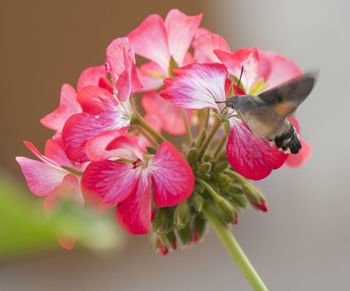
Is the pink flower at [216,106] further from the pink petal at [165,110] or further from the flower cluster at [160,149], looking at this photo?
the pink petal at [165,110]

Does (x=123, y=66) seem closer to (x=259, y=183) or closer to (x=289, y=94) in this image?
(x=289, y=94)

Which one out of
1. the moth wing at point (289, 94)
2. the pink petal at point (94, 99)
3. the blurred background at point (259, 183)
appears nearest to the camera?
the moth wing at point (289, 94)

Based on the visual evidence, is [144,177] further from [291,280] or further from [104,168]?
[291,280]

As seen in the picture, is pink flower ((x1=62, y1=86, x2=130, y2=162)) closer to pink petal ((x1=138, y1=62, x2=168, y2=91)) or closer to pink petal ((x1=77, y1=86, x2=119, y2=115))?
pink petal ((x1=77, y1=86, x2=119, y2=115))

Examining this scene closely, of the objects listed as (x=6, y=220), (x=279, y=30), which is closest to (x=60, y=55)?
(x=279, y=30)

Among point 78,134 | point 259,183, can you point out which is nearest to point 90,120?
point 78,134

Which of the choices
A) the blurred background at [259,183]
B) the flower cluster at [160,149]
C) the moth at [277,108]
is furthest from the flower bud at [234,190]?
the blurred background at [259,183]
